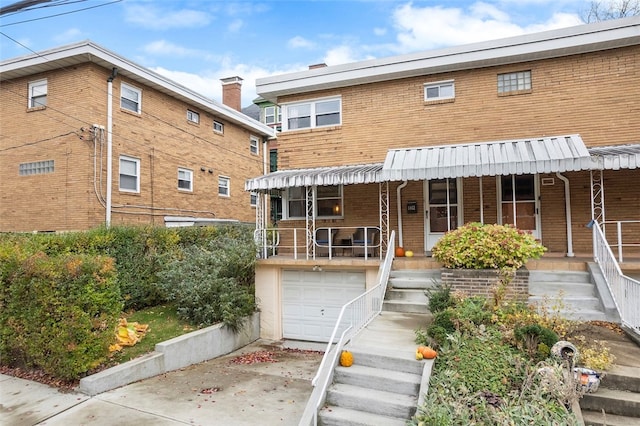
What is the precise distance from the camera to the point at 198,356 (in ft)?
29.4

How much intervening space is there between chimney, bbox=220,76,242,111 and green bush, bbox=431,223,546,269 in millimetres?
18641

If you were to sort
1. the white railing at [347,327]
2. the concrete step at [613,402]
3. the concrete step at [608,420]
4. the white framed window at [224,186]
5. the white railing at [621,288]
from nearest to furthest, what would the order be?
the concrete step at [608,420]
the concrete step at [613,402]
the white railing at [347,327]
the white railing at [621,288]
the white framed window at [224,186]

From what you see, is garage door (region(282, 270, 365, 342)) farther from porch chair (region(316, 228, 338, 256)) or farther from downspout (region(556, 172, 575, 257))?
downspout (region(556, 172, 575, 257))

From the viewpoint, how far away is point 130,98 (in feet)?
51.2

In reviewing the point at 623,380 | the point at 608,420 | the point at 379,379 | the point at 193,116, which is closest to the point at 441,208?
the point at 623,380

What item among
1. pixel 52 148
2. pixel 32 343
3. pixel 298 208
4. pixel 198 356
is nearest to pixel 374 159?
pixel 298 208

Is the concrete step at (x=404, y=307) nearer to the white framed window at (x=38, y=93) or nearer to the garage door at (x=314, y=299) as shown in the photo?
the garage door at (x=314, y=299)

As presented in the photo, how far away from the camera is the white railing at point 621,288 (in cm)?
652

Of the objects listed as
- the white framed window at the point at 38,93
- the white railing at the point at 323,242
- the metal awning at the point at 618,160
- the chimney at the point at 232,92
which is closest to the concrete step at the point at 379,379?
the white railing at the point at 323,242

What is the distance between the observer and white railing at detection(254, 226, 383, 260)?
1161cm

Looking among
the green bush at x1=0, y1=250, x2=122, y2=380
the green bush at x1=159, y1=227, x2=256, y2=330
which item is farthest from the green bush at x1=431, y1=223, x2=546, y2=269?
the green bush at x1=0, y1=250, x2=122, y2=380

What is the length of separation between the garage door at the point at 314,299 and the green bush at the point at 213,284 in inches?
43.3

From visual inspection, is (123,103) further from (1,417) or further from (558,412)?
(558,412)

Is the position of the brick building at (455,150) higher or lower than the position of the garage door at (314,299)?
higher
